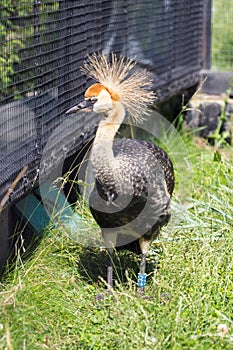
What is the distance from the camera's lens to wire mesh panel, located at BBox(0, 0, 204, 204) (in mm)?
4125

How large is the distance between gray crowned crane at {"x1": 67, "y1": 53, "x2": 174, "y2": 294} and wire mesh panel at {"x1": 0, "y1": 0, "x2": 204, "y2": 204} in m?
0.35

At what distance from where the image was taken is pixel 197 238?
4848mm

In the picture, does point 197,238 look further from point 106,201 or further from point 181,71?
point 181,71

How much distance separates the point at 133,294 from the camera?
4.16 meters

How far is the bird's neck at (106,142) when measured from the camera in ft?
13.3

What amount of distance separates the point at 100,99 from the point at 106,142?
257mm

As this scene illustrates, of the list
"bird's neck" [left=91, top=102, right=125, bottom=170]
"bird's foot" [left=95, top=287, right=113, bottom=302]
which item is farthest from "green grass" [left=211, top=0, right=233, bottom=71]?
"bird's foot" [left=95, top=287, right=113, bottom=302]

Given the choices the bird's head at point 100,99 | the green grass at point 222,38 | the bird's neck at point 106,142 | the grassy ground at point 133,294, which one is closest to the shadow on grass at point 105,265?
the grassy ground at point 133,294

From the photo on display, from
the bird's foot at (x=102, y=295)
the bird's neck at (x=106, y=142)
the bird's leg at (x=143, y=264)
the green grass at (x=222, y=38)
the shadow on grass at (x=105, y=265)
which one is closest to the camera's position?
the bird's neck at (x=106, y=142)

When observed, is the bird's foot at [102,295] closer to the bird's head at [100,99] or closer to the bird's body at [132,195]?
the bird's body at [132,195]

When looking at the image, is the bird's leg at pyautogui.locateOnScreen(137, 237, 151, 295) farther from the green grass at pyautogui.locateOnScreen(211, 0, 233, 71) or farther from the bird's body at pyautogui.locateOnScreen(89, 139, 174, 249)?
the green grass at pyautogui.locateOnScreen(211, 0, 233, 71)

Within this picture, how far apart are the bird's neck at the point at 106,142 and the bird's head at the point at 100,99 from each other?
0.12 feet

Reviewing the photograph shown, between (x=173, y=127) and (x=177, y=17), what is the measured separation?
1.12 meters

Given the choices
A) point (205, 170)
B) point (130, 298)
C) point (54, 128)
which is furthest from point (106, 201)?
point (205, 170)
